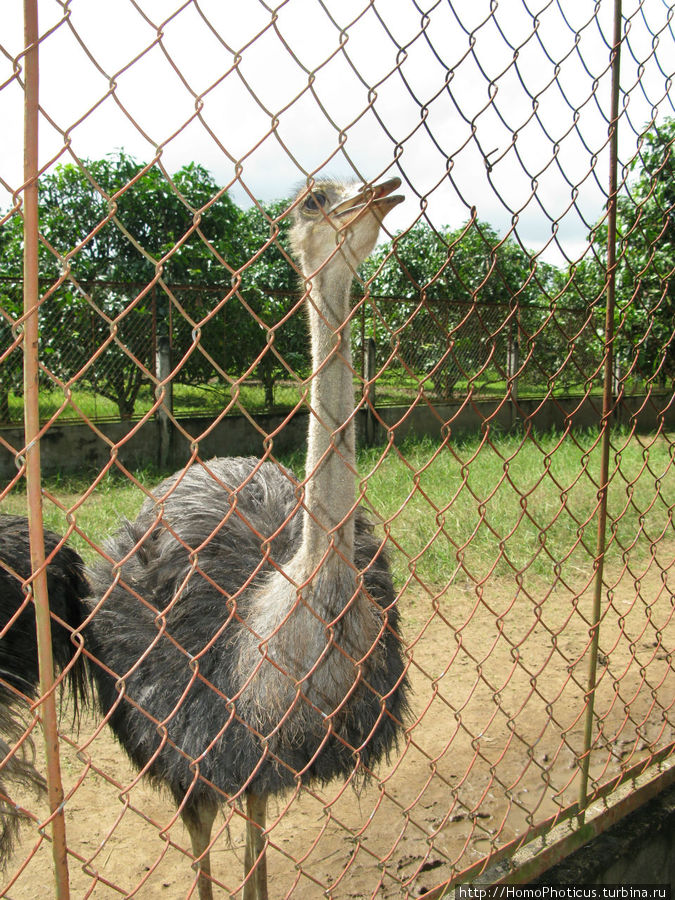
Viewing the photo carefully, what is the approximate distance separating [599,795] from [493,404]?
909 centimetres

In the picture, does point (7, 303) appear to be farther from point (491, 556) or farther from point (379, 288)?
point (379, 288)

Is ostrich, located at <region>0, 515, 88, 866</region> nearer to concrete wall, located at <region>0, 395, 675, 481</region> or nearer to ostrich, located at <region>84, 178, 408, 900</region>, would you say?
ostrich, located at <region>84, 178, 408, 900</region>

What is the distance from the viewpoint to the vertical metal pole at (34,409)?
1038mm

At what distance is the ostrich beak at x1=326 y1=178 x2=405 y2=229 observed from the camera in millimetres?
1693

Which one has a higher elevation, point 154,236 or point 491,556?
point 154,236

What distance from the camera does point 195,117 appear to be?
3.70 feet

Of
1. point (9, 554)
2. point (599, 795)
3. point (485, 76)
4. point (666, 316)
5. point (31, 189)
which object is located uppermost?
point (485, 76)

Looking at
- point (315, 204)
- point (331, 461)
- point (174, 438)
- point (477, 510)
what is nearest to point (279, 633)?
point (331, 461)

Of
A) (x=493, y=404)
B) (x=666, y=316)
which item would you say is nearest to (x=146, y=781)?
(x=666, y=316)

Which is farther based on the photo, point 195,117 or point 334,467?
point 334,467

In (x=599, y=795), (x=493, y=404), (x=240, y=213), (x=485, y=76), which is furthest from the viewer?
(x=493, y=404)

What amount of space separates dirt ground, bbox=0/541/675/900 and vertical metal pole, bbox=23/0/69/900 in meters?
0.63

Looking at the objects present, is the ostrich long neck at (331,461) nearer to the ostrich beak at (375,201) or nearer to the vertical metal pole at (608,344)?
the ostrich beak at (375,201)

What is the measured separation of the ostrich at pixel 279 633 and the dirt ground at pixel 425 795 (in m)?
0.14
